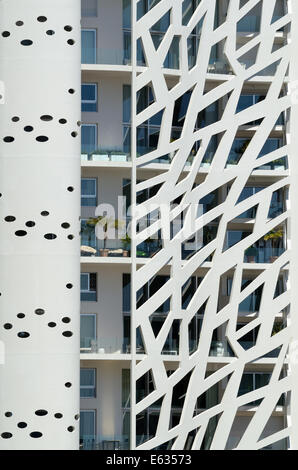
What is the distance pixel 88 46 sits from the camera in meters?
24.7

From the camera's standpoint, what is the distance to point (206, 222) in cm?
2344

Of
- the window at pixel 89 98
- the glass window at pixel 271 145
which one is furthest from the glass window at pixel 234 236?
the window at pixel 89 98

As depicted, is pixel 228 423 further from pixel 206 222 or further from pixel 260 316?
pixel 206 222

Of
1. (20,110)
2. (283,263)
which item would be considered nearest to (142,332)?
(283,263)

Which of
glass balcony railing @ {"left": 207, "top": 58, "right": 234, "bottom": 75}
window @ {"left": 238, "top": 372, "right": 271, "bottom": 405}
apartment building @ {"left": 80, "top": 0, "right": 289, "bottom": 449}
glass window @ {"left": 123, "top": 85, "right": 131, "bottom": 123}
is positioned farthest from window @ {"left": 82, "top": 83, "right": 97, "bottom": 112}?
window @ {"left": 238, "top": 372, "right": 271, "bottom": 405}

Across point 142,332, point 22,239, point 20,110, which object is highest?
point 20,110

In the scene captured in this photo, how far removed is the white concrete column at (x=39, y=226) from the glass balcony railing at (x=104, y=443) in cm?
227

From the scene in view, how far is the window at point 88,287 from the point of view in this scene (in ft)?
79.7

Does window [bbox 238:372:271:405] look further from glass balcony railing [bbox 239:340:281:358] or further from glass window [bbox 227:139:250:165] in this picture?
glass window [bbox 227:139:250:165]

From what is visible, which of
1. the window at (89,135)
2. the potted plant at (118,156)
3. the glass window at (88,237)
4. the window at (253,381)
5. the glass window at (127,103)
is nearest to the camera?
the glass window at (88,237)

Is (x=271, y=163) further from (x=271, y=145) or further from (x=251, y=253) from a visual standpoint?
(x=251, y=253)

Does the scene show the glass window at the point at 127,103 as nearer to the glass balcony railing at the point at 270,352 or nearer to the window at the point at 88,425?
the glass balcony railing at the point at 270,352

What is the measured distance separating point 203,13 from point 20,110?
4573 millimetres
